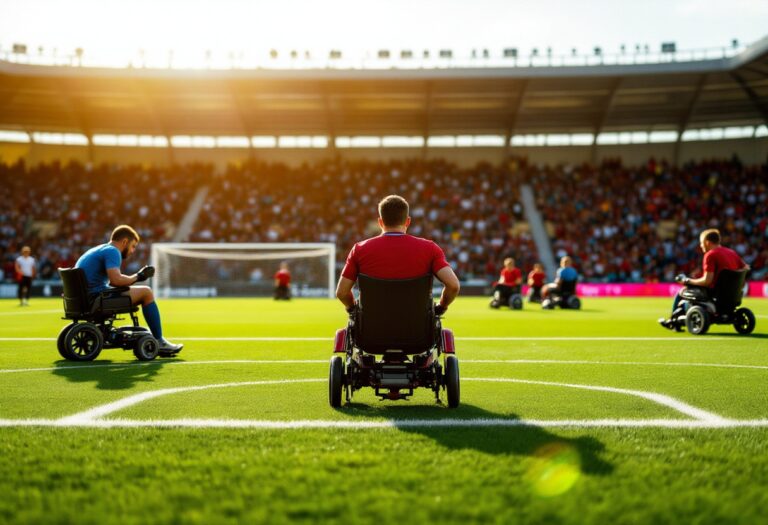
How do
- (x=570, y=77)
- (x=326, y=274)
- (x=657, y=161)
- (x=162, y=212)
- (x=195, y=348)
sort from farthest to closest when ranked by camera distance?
(x=657, y=161) < (x=162, y=212) < (x=570, y=77) < (x=326, y=274) < (x=195, y=348)

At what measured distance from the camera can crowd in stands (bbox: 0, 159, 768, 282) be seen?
42250 mm

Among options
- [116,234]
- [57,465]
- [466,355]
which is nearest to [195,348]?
[116,234]

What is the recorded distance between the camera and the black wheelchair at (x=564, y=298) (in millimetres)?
24562

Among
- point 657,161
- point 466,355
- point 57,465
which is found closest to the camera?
point 57,465

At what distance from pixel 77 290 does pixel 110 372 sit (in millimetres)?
1493

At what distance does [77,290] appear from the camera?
9.08 metres

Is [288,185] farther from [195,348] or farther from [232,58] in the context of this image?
[195,348]

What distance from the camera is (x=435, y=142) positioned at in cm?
5331

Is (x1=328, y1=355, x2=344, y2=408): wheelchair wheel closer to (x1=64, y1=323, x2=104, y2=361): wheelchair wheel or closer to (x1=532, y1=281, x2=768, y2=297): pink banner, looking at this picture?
(x1=64, y1=323, x2=104, y2=361): wheelchair wheel

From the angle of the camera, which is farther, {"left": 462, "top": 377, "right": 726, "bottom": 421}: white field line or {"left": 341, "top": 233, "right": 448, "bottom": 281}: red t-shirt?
{"left": 341, "top": 233, "right": 448, "bottom": 281}: red t-shirt

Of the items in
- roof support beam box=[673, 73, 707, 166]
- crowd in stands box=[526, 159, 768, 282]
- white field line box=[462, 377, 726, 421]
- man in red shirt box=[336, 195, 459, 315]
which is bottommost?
white field line box=[462, 377, 726, 421]

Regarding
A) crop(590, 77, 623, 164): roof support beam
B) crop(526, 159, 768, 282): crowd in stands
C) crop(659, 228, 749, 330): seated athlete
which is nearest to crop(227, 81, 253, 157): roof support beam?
crop(526, 159, 768, 282): crowd in stands

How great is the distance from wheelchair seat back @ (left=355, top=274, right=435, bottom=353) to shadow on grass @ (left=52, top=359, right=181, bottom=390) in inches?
101

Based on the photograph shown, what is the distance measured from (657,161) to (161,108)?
106 ft
